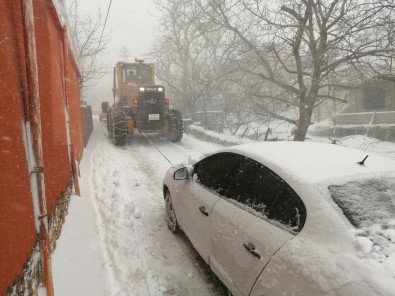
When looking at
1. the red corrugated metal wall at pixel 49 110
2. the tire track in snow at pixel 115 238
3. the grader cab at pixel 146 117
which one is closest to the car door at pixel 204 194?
the tire track in snow at pixel 115 238

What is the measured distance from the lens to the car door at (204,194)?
3.27m

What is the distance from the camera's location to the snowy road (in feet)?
10.8

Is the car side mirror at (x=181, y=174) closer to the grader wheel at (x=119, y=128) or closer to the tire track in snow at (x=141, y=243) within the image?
the tire track in snow at (x=141, y=243)

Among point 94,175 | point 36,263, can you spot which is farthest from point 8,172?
point 94,175

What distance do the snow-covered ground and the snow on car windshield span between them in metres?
1.78

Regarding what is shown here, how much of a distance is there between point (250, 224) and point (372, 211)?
0.87 meters

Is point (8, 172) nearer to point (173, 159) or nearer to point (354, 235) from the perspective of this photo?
point (354, 235)

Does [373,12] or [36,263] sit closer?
[36,263]

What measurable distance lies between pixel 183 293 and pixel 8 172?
6.77 ft

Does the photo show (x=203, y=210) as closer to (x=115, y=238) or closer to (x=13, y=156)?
(x=115, y=238)

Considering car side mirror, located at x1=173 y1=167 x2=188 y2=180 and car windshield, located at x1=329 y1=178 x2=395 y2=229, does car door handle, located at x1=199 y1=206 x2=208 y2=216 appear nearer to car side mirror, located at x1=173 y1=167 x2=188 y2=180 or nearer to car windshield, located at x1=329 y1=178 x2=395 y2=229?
car side mirror, located at x1=173 y1=167 x2=188 y2=180

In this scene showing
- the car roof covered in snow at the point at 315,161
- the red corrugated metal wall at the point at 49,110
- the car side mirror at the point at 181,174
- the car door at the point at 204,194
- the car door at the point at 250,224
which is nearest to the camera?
the car door at the point at 250,224

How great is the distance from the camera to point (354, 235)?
1920 mm

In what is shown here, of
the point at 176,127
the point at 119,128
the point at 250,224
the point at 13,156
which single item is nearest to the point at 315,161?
the point at 250,224
